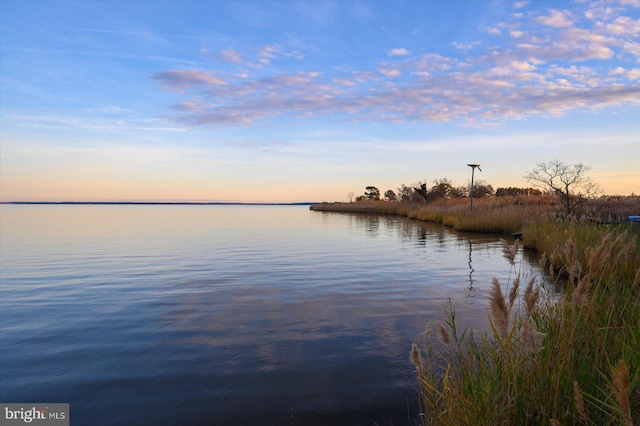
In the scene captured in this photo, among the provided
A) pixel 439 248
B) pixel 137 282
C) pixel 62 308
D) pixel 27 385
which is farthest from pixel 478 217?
pixel 27 385

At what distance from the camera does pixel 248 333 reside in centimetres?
782

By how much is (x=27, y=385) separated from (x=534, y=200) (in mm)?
47003

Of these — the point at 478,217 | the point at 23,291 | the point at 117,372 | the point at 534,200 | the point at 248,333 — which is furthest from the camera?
the point at 534,200

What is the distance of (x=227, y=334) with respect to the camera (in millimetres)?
7750

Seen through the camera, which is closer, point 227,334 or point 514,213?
point 227,334

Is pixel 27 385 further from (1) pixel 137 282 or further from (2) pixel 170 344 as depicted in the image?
(1) pixel 137 282
